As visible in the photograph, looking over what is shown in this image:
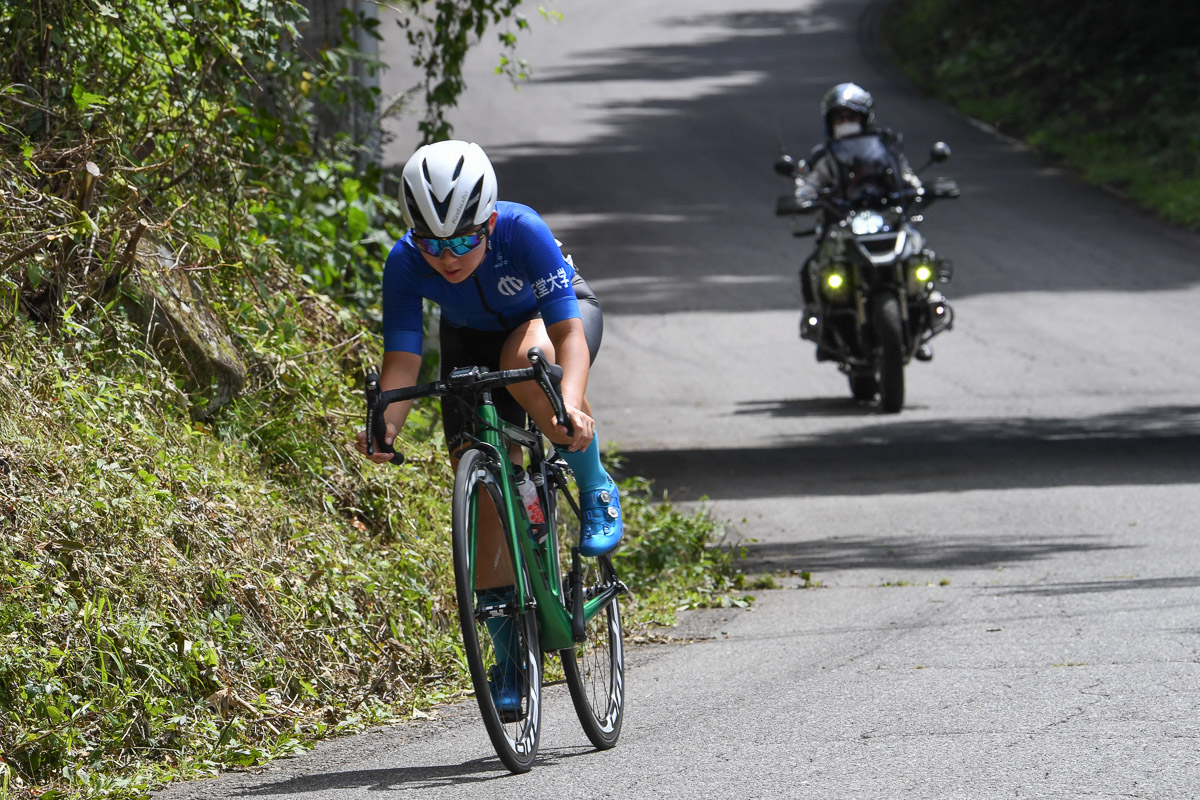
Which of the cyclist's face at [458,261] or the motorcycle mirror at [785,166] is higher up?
the cyclist's face at [458,261]

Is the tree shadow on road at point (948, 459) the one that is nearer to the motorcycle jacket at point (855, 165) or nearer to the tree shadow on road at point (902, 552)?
the tree shadow on road at point (902, 552)

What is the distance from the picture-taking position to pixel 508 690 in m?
5.27

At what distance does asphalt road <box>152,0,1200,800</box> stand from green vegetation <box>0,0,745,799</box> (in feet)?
1.43

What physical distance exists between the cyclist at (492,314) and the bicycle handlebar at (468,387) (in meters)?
0.06

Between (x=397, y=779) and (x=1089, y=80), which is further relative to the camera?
(x=1089, y=80)

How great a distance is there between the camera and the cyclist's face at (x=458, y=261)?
17.5 feet

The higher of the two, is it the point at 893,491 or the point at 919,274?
the point at 919,274

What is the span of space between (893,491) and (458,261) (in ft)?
21.1

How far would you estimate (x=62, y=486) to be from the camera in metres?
6.25

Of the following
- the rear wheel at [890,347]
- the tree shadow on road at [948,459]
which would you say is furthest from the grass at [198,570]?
the rear wheel at [890,347]

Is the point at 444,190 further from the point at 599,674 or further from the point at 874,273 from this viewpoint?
the point at 874,273

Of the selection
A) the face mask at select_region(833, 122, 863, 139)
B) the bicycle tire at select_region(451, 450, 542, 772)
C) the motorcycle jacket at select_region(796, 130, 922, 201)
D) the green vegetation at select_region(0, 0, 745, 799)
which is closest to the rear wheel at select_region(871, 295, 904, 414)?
the motorcycle jacket at select_region(796, 130, 922, 201)

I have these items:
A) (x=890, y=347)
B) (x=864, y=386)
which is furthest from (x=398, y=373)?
(x=864, y=386)

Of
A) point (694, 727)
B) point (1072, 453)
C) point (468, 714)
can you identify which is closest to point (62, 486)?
point (468, 714)
